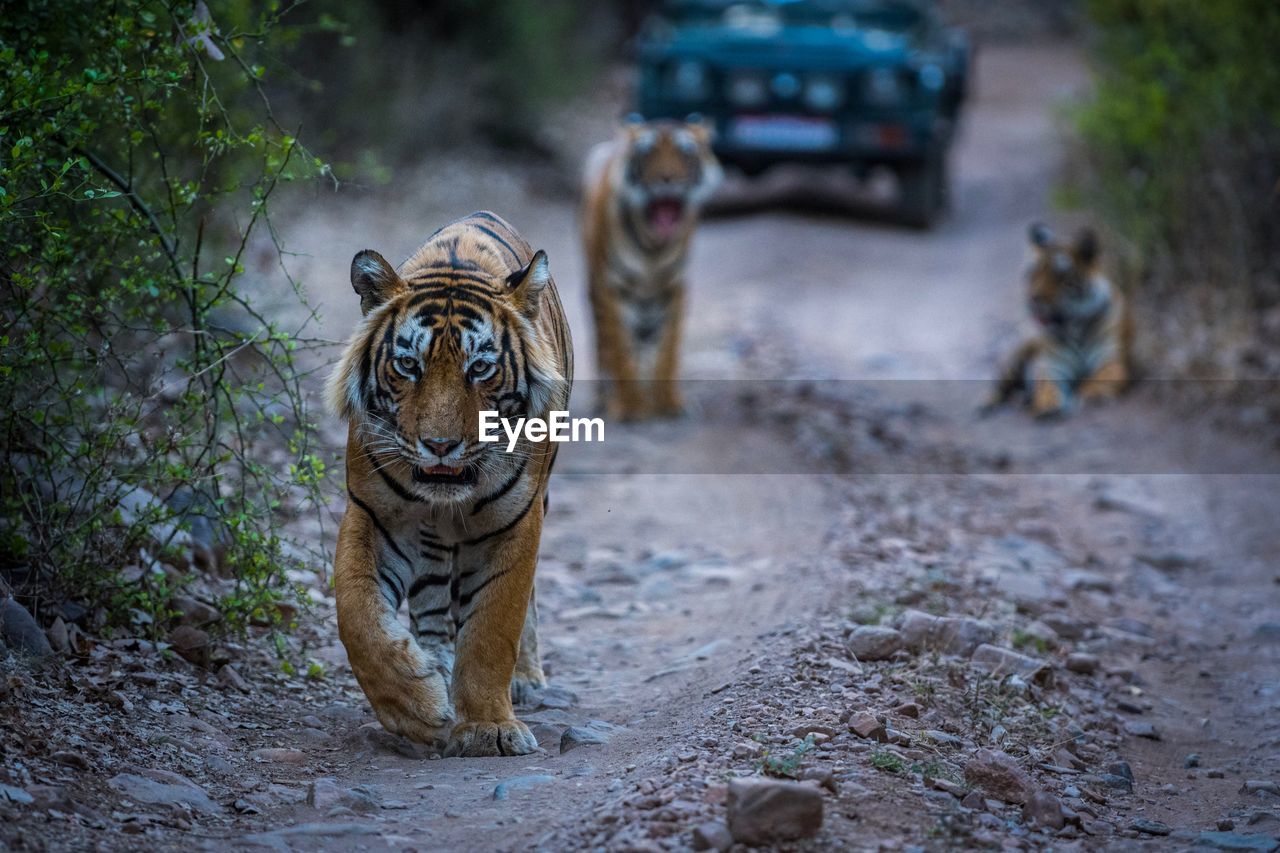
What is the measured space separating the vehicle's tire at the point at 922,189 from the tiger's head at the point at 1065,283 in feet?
15.9

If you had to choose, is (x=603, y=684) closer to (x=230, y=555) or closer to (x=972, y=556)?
(x=230, y=555)

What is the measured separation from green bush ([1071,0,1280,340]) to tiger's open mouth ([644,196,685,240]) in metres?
3.59

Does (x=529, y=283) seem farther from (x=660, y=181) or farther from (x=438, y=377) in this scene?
(x=660, y=181)

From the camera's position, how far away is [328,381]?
453cm

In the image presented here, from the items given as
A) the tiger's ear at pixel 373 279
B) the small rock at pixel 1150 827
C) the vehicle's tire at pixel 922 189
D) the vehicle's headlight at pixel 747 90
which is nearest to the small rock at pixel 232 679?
the tiger's ear at pixel 373 279

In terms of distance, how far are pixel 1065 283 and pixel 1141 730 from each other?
6658 mm

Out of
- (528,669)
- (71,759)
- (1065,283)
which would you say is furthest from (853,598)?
(1065,283)

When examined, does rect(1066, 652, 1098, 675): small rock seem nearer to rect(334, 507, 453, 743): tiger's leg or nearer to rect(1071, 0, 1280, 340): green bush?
rect(334, 507, 453, 743): tiger's leg

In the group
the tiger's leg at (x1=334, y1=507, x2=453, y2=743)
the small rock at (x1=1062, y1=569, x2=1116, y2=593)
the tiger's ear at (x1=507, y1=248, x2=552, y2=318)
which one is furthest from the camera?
the small rock at (x1=1062, y1=569, x2=1116, y2=593)

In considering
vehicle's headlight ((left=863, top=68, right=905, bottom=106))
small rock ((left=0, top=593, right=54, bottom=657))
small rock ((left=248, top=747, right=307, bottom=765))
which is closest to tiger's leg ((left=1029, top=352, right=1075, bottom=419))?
vehicle's headlight ((left=863, top=68, right=905, bottom=106))

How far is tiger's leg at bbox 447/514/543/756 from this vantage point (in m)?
4.40

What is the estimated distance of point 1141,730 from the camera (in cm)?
515

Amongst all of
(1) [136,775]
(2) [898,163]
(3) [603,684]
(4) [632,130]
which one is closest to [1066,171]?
(2) [898,163]

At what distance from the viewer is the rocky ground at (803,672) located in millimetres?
3783
